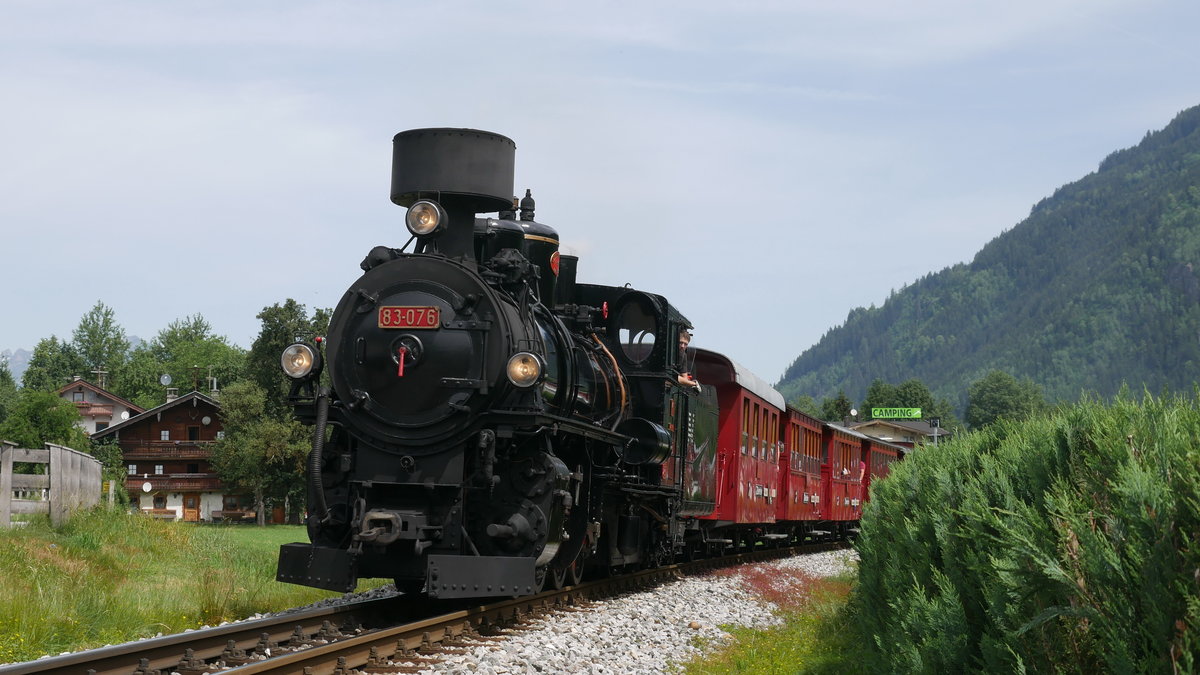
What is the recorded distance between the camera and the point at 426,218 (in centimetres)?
1125

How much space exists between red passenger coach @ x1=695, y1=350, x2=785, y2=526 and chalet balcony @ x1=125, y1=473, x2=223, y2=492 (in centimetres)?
4970

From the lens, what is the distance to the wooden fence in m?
15.9

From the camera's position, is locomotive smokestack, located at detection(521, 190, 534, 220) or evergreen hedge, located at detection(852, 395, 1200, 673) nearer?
evergreen hedge, located at detection(852, 395, 1200, 673)

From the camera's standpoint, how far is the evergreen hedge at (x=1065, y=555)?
161 inches

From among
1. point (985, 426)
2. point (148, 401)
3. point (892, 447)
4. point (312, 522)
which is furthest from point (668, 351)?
point (148, 401)

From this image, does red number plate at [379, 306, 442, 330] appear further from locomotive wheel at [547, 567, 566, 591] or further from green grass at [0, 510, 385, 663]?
green grass at [0, 510, 385, 663]

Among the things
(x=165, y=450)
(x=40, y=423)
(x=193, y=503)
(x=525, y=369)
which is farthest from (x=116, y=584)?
(x=193, y=503)

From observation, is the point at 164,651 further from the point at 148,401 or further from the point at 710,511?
the point at 148,401

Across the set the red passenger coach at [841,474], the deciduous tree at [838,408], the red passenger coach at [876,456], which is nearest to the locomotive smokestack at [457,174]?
Answer: the red passenger coach at [841,474]

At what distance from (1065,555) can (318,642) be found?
620 cm

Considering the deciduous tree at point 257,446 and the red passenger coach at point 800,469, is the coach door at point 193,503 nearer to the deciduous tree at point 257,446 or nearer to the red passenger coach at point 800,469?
the deciduous tree at point 257,446

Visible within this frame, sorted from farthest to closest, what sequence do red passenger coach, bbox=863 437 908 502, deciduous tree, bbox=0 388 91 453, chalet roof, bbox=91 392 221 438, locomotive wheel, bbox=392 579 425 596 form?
chalet roof, bbox=91 392 221 438 < deciduous tree, bbox=0 388 91 453 < red passenger coach, bbox=863 437 908 502 < locomotive wheel, bbox=392 579 425 596

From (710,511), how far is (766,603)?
3.03 meters

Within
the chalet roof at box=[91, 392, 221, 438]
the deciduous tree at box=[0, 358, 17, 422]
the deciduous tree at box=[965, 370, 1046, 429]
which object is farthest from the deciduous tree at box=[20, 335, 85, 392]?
the deciduous tree at box=[965, 370, 1046, 429]
